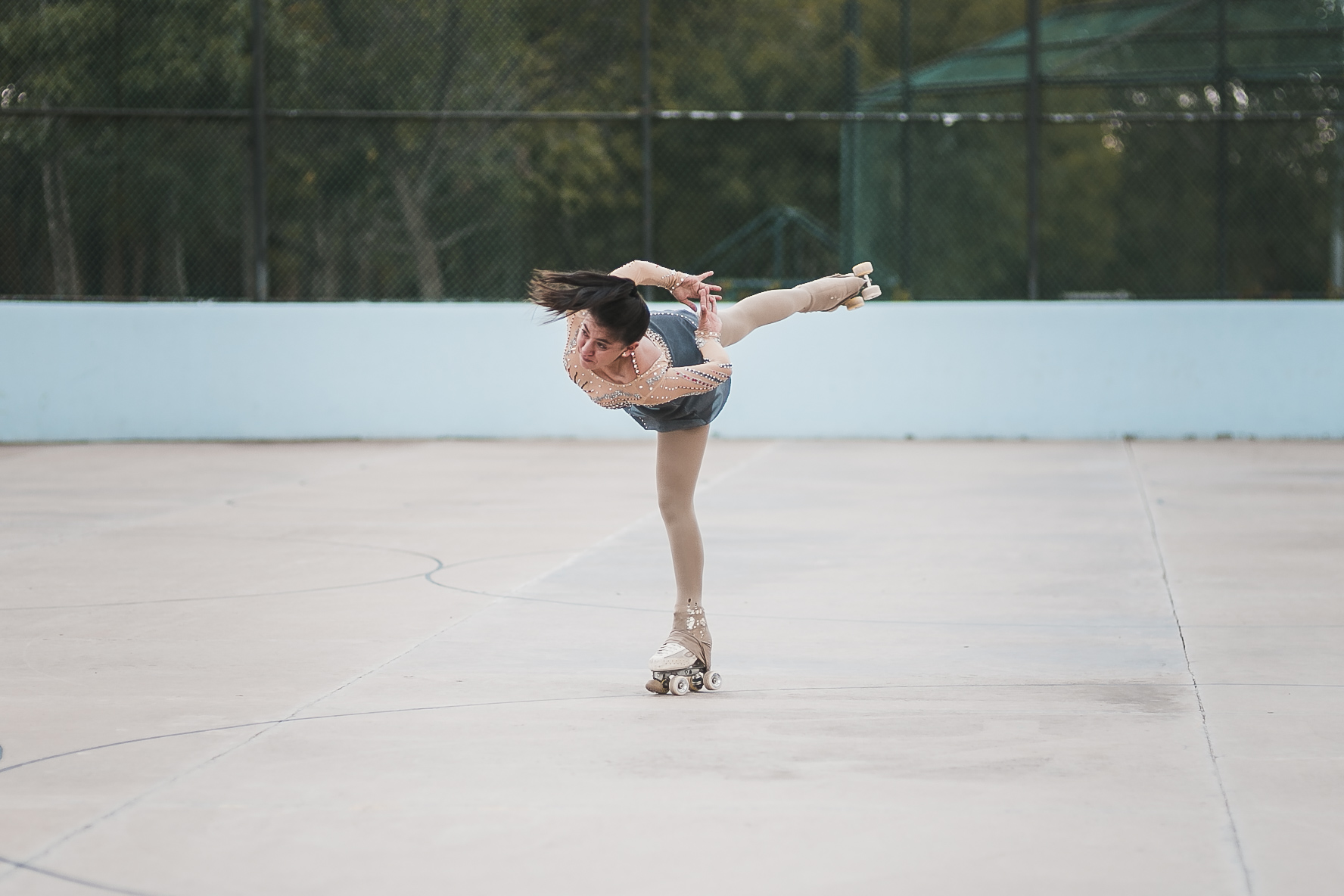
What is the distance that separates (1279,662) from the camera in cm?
625

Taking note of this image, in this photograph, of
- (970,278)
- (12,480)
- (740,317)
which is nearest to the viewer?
(740,317)

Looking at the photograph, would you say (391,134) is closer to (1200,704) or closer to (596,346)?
(596,346)

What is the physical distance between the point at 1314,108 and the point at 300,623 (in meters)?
25.9

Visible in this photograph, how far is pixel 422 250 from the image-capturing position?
686 inches

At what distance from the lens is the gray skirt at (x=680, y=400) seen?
19.1ft

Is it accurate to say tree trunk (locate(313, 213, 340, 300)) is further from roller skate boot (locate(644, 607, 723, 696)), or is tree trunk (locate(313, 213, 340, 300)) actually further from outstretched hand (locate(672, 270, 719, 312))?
roller skate boot (locate(644, 607, 723, 696))

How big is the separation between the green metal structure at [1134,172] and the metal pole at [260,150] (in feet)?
29.5

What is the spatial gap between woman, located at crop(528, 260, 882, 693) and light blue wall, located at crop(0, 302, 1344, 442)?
1006 centimetres

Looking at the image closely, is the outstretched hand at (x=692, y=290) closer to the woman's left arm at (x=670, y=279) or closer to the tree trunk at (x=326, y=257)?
the woman's left arm at (x=670, y=279)

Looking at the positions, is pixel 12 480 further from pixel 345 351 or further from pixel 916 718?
pixel 916 718

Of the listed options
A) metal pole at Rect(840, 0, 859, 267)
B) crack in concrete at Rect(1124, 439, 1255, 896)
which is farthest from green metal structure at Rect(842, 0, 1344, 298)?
crack in concrete at Rect(1124, 439, 1255, 896)

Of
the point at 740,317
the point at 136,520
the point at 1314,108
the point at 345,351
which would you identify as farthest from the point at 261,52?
the point at 1314,108

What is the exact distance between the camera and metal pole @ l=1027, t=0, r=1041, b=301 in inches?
637

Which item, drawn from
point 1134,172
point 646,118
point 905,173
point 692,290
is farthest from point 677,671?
point 1134,172
